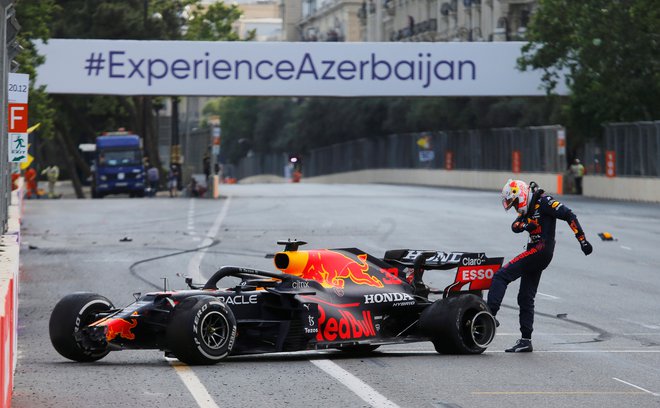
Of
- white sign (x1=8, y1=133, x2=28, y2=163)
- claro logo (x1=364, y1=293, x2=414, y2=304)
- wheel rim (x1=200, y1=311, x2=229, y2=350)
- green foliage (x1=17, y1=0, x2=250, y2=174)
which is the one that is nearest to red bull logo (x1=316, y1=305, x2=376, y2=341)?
claro logo (x1=364, y1=293, x2=414, y2=304)

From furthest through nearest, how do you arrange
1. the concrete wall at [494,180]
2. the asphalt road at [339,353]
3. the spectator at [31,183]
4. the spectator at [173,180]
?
the spectator at [173,180], the spectator at [31,183], the concrete wall at [494,180], the asphalt road at [339,353]

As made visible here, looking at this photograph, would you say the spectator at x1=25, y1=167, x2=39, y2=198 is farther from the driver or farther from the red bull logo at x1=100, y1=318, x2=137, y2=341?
the red bull logo at x1=100, y1=318, x2=137, y2=341

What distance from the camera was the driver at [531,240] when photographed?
43.3ft

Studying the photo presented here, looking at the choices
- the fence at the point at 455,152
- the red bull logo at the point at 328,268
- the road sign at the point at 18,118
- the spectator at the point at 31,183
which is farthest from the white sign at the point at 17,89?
the fence at the point at 455,152

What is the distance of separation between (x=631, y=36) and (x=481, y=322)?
4153 centimetres

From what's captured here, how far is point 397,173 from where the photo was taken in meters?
88.7

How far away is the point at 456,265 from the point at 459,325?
2.32 ft

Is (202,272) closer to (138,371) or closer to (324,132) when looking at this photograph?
(138,371)

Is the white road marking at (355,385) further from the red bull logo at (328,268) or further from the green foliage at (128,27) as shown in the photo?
the green foliage at (128,27)

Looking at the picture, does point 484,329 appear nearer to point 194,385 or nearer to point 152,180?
point 194,385

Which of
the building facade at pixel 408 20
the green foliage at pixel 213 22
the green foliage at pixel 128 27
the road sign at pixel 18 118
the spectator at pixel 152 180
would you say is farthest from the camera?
the building facade at pixel 408 20

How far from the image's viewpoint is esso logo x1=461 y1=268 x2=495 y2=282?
1319 cm

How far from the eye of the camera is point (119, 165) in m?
69.2

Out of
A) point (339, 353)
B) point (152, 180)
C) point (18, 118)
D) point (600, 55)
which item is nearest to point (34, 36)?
point (600, 55)
